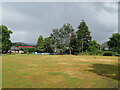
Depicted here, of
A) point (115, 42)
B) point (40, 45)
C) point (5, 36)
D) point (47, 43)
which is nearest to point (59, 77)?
point (5, 36)

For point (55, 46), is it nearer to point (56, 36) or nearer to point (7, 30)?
point (56, 36)

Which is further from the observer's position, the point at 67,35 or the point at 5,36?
the point at 67,35

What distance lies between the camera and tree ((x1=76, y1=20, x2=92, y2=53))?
55588 mm

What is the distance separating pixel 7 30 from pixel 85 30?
4102 cm

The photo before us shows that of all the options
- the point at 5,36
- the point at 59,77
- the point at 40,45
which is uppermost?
the point at 5,36

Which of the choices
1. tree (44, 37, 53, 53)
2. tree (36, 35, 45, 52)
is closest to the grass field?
tree (44, 37, 53, 53)

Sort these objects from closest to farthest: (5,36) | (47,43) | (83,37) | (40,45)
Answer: (5,36) < (83,37) < (47,43) < (40,45)

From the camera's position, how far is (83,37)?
56375 millimetres

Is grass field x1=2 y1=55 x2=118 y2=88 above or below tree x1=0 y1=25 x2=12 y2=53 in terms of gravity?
below

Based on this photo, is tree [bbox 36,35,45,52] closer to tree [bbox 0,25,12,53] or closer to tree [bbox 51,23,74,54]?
tree [bbox 51,23,74,54]

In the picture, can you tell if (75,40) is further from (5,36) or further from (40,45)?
(5,36)

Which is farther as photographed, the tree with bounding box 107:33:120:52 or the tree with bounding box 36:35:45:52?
the tree with bounding box 36:35:45:52

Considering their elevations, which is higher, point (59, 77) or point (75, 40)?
point (75, 40)

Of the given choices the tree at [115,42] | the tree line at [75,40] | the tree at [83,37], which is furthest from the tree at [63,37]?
the tree at [115,42]
